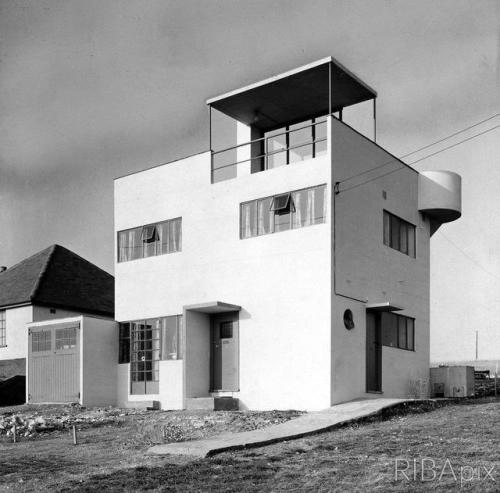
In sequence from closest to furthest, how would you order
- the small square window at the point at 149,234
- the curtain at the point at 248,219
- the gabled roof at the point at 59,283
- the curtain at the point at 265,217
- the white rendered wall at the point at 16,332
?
the curtain at the point at 265,217
the curtain at the point at 248,219
the small square window at the point at 149,234
the white rendered wall at the point at 16,332
the gabled roof at the point at 59,283

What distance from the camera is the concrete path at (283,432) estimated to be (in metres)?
13.6

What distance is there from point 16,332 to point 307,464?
24281mm

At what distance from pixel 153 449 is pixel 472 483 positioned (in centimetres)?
→ 618

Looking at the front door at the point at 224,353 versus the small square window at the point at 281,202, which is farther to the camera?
the front door at the point at 224,353

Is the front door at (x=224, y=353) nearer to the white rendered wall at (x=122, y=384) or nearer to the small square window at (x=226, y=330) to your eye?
the small square window at (x=226, y=330)

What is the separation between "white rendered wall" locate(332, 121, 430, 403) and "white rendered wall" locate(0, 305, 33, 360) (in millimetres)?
16853

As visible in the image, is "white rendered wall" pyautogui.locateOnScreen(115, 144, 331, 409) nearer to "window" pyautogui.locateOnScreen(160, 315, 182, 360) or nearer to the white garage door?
"window" pyautogui.locateOnScreen(160, 315, 182, 360)

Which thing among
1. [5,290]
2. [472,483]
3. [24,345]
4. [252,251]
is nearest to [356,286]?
[252,251]

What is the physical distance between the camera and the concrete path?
13.6m

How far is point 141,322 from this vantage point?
2545 cm

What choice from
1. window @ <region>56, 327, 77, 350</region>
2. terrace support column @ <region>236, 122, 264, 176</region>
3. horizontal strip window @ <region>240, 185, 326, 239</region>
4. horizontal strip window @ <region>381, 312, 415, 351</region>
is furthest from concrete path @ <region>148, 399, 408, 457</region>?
window @ <region>56, 327, 77, 350</region>

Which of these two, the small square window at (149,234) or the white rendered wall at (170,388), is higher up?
the small square window at (149,234)
